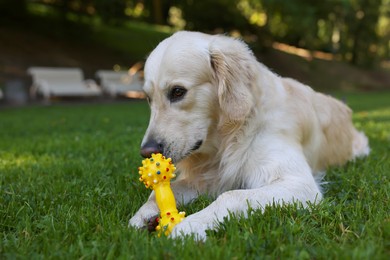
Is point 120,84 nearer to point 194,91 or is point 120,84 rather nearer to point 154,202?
point 194,91

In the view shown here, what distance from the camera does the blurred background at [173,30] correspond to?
21.8m

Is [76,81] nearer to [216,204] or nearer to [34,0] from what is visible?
[34,0]

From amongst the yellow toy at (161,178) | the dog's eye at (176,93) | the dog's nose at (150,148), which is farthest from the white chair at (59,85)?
the yellow toy at (161,178)

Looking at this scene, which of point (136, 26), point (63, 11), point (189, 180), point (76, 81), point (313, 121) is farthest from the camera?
point (136, 26)

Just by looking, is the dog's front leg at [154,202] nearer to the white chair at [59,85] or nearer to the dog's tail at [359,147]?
the dog's tail at [359,147]

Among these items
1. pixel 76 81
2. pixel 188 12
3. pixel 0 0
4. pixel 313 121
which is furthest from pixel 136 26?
pixel 313 121

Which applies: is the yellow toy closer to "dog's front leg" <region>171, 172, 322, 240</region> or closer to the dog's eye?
"dog's front leg" <region>171, 172, 322, 240</region>

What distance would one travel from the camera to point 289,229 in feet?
7.73

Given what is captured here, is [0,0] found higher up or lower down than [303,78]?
higher up

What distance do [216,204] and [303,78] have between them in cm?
2740

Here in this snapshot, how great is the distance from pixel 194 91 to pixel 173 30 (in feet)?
86.7

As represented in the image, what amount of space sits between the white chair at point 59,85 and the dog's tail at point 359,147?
13.6 meters

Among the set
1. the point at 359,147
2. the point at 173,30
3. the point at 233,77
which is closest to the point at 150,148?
the point at 233,77

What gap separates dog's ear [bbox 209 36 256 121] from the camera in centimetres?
329
